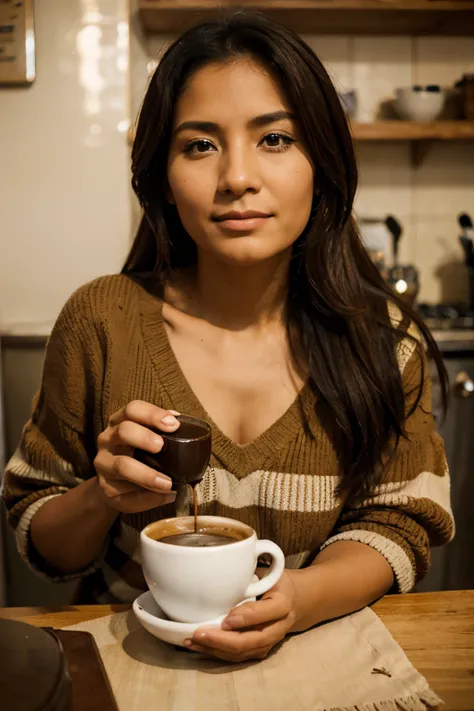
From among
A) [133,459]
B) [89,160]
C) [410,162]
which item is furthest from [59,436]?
[410,162]

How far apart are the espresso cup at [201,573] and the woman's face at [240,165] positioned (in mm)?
449

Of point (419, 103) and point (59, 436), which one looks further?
point (419, 103)

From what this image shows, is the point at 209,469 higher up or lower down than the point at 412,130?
lower down

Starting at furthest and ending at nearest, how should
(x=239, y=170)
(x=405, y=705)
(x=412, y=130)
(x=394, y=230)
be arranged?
(x=394, y=230) < (x=412, y=130) < (x=239, y=170) < (x=405, y=705)

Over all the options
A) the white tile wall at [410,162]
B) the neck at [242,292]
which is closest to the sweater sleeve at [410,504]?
the neck at [242,292]

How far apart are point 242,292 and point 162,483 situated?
1.63ft

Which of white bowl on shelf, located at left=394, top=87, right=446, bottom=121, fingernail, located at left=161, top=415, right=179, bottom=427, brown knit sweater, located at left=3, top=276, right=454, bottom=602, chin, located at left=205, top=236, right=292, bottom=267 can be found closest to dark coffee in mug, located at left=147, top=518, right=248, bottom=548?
fingernail, located at left=161, top=415, right=179, bottom=427

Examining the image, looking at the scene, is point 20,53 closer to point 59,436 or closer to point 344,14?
point 344,14

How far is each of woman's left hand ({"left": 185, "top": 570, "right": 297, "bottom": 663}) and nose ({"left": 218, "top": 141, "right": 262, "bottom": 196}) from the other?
0.54 m

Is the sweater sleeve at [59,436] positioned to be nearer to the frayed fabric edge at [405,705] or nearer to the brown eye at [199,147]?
the brown eye at [199,147]

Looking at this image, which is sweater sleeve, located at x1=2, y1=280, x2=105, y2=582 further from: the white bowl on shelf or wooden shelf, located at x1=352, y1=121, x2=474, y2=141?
the white bowl on shelf

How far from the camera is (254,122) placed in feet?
3.45

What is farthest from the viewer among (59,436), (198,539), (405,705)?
(59,436)

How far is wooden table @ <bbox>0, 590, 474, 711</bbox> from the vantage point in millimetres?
721
